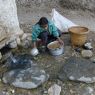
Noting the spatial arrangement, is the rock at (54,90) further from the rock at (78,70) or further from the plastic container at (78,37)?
the plastic container at (78,37)

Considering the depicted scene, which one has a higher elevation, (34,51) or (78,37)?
(78,37)

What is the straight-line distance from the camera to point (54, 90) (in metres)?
3.76

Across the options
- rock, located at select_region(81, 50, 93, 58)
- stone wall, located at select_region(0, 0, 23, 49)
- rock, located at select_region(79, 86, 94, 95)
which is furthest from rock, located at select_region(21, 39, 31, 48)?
rock, located at select_region(79, 86, 94, 95)

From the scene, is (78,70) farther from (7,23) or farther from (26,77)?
(7,23)

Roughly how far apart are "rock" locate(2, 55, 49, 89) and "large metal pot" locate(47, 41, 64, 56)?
429mm

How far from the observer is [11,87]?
3875 mm

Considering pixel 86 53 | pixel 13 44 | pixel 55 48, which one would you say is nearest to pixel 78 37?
pixel 86 53

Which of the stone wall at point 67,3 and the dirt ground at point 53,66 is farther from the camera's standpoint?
the stone wall at point 67,3

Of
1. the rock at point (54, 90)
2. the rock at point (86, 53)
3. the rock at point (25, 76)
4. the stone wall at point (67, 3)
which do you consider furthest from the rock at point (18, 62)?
the stone wall at point (67, 3)

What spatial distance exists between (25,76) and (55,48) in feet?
2.57

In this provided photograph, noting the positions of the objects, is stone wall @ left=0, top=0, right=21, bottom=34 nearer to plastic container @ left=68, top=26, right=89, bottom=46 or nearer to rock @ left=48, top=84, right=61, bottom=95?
plastic container @ left=68, top=26, right=89, bottom=46

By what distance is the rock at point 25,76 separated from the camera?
3.82m

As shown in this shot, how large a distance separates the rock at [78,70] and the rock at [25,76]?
11.0 inches

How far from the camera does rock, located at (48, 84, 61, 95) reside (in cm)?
373
